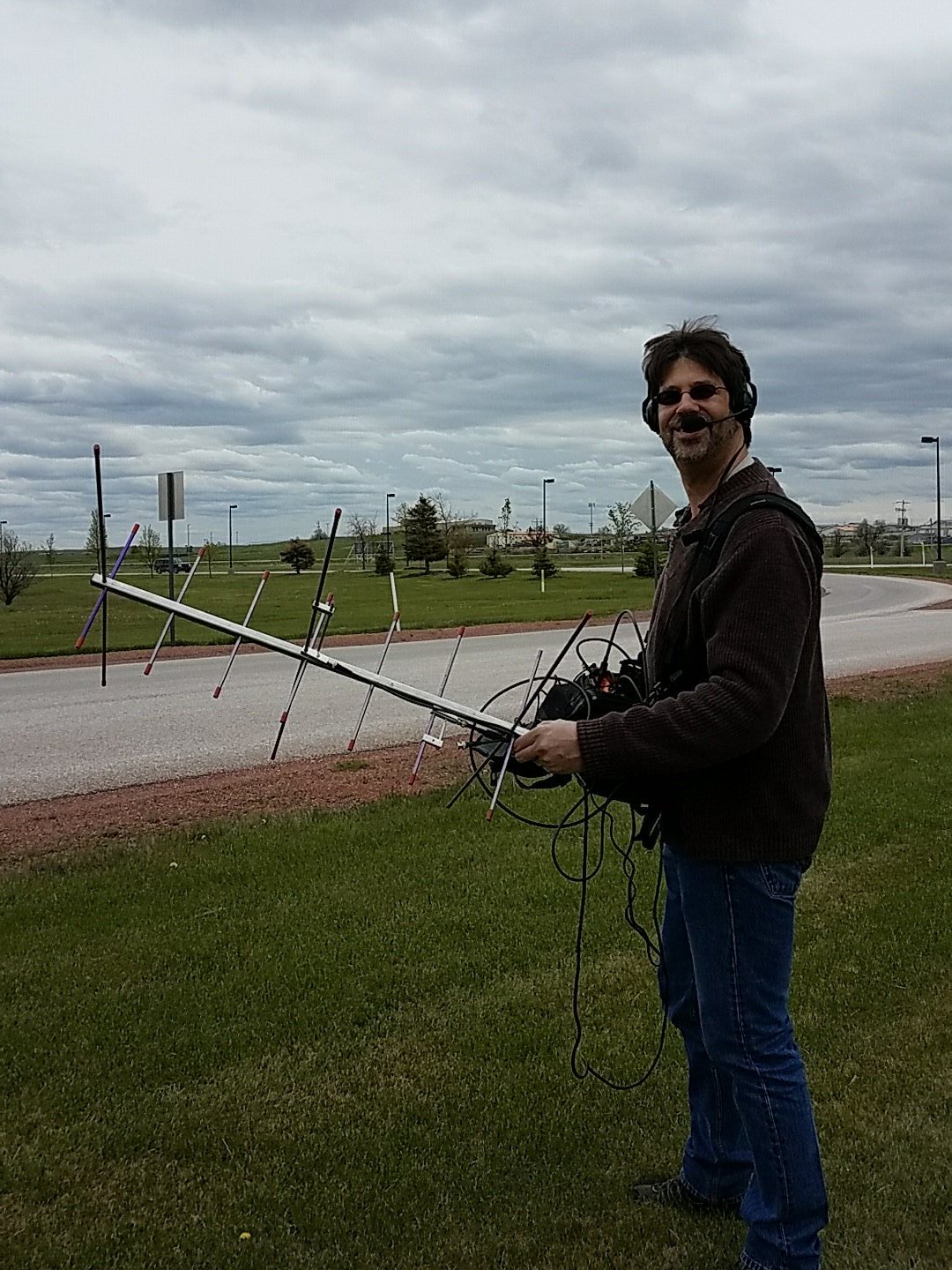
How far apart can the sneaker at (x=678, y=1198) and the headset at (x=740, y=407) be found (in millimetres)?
2140

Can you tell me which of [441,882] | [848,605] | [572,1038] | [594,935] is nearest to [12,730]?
[441,882]

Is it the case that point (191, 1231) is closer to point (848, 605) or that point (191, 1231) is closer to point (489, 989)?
point (489, 989)

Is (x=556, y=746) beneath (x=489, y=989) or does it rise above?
above

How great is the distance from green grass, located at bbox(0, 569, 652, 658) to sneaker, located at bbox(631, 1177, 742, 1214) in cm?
1303

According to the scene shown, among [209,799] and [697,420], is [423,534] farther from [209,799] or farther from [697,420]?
[697,420]

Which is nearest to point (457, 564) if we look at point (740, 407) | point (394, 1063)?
point (394, 1063)

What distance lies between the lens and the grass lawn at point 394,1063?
324 cm

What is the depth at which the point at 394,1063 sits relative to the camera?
421cm

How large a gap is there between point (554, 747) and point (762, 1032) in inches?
32.2

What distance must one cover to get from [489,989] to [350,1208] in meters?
1.55

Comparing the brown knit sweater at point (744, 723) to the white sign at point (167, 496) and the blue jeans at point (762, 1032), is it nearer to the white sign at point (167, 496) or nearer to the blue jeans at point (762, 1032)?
the blue jeans at point (762, 1032)

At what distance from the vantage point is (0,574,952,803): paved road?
34.7ft

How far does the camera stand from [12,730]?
40.8ft

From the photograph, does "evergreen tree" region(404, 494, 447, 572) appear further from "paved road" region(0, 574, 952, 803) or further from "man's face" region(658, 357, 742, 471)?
"man's face" region(658, 357, 742, 471)
